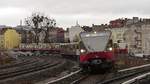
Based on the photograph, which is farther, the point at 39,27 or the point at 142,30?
the point at 142,30

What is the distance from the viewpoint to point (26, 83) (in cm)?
2352

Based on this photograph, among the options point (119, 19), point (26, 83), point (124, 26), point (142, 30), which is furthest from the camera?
point (119, 19)

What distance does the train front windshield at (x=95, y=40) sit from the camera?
2902 centimetres

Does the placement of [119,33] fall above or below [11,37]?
above

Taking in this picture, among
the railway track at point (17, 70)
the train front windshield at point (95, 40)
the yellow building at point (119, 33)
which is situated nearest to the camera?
the railway track at point (17, 70)

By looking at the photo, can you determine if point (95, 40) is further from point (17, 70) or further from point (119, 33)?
point (119, 33)

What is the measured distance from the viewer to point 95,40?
1153 inches

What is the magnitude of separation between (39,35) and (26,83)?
9910 centimetres

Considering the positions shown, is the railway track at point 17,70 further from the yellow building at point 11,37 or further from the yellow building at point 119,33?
the yellow building at point 11,37

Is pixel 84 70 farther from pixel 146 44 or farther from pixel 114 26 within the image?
pixel 114 26

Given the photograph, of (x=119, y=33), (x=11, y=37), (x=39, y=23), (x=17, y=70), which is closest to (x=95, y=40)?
(x=17, y=70)

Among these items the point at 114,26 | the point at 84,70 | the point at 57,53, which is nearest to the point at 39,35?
the point at 57,53

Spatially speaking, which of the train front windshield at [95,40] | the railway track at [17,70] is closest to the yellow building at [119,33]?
the railway track at [17,70]

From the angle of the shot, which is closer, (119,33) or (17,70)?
(17,70)
